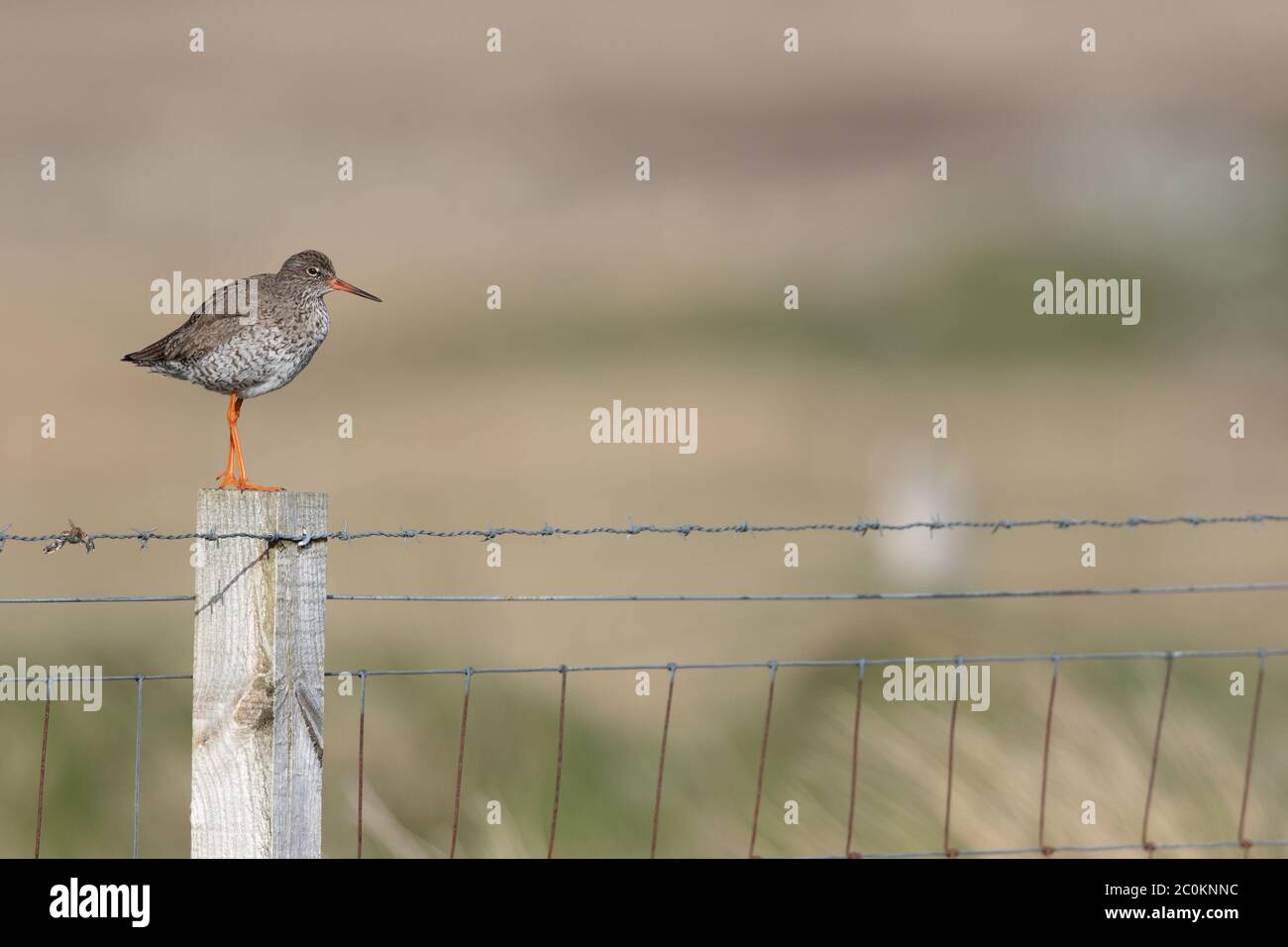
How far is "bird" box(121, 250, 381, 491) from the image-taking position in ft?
17.4

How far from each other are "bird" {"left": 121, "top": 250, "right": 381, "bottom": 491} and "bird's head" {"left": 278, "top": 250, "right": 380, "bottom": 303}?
2cm

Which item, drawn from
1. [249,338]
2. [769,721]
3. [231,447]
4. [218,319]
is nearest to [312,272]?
[218,319]

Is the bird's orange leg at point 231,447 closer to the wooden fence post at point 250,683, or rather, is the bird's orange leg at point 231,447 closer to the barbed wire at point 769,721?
the wooden fence post at point 250,683

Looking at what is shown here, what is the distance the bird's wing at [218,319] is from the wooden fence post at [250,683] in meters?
1.58

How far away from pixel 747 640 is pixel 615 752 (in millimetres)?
2611

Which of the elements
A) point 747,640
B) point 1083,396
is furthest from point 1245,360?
point 747,640

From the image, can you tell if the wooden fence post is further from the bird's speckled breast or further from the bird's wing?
the bird's wing

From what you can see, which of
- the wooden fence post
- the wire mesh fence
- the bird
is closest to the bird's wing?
the bird

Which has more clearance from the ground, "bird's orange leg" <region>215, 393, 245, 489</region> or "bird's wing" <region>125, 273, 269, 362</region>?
"bird's wing" <region>125, 273, 269, 362</region>

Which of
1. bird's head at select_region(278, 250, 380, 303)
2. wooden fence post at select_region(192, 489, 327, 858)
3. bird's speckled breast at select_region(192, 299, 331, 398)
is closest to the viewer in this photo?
wooden fence post at select_region(192, 489, 327, 858)

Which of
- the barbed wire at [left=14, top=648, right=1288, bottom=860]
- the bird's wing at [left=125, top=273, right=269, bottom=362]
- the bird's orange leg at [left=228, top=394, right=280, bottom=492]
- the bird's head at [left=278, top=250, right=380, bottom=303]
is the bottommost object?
the barbed wire at [left=14, top=648, right=1288, bottom=860]

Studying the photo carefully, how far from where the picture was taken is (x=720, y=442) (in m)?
20.3

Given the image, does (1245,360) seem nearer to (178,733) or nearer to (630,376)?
(630,376)

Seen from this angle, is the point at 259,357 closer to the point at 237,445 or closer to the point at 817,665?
the point at 237,445
